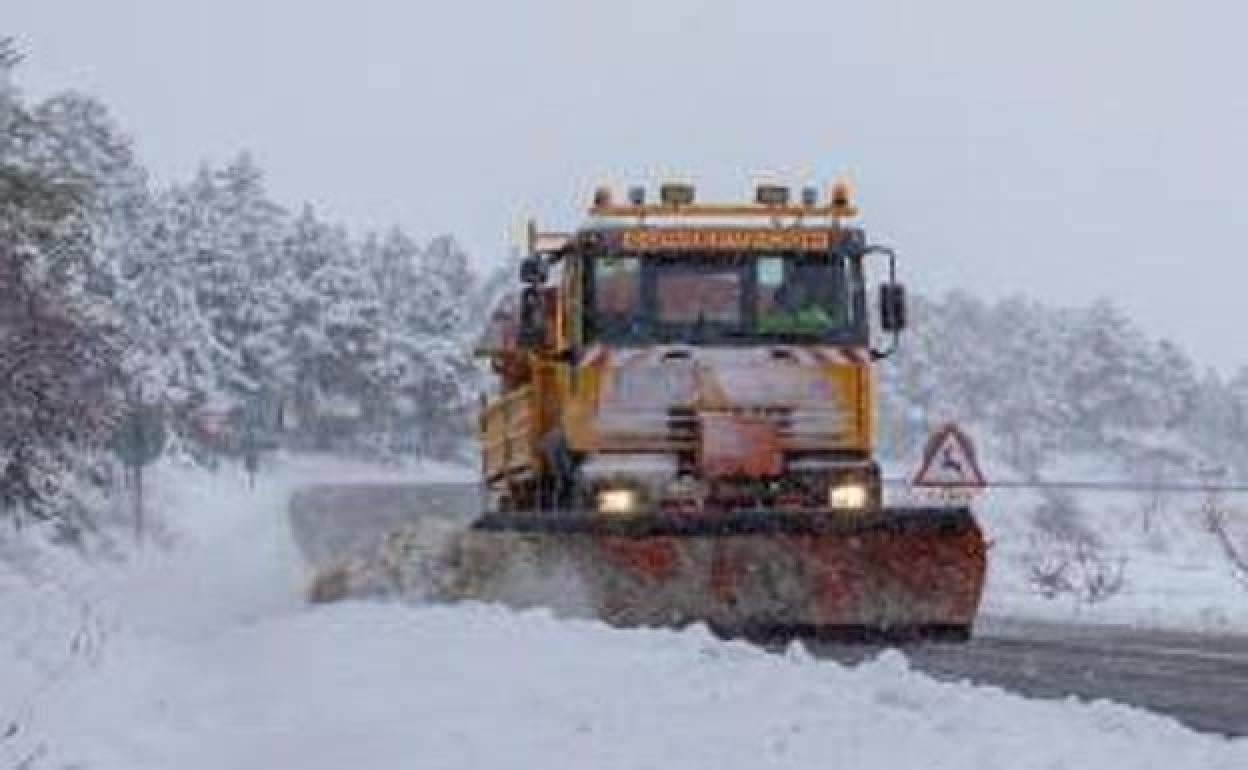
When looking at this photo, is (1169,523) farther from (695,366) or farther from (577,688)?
(577,688)

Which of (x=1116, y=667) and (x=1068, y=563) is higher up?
(x=1116, y=667)

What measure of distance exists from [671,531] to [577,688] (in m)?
4.03

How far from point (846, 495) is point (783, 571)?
1.98 m

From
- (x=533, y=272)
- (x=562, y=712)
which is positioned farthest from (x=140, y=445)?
(x=562, y=712)

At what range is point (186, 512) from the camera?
2344 inches

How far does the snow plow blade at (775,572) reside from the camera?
14.8 metres

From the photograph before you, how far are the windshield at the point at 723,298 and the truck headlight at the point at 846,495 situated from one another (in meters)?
1.08

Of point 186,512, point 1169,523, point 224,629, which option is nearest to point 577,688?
point 224,629

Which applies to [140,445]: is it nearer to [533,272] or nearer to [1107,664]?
[533,272]

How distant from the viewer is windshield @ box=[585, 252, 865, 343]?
56.5 feet

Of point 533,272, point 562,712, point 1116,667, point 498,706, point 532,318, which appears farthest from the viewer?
point 532,318

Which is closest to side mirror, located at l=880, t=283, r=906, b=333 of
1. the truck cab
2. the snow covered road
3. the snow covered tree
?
the truck cab

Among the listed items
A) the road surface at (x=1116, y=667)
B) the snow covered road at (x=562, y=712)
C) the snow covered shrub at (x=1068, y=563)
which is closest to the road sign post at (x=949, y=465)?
the snow covered shrub at (x=1068, y=563)

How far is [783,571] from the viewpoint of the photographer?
15.0m
